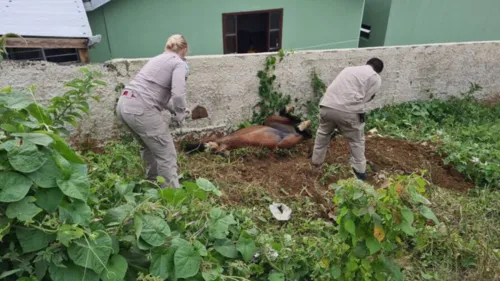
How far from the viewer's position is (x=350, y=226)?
1853 millimetres

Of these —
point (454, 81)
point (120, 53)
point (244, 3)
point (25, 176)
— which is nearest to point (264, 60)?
point (244, 3)

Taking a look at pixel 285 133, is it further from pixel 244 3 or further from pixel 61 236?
pixel 61 236

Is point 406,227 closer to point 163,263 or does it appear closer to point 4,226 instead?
point 163,263

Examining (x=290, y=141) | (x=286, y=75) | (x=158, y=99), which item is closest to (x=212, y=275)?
(x=158, y=99)

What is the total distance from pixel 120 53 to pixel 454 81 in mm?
5715

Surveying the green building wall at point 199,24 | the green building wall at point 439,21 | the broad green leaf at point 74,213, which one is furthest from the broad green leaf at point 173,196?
the green building wall at point 439,21

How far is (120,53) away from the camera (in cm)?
623

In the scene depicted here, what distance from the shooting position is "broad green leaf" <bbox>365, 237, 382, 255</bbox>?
1854 mm

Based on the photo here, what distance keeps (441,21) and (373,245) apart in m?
7.81

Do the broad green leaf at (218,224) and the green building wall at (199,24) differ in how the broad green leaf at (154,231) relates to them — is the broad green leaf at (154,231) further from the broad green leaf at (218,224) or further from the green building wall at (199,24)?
the green building wall at (199,24)

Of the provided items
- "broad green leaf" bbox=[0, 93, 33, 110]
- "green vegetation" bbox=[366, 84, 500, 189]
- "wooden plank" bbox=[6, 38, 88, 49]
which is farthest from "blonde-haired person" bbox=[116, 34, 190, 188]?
"green vegetation" bbox=[366, 84, 500, 189]

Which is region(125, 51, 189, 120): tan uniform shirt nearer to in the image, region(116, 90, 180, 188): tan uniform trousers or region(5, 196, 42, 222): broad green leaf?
region(116, 90, 180, 188): tan uniform trousers

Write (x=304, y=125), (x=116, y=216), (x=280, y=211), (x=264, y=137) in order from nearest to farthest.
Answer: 1. (x=116, y=216)
2. (x=280, y=211)
3. (x=264, y=137)
4. (x=304, y=125)

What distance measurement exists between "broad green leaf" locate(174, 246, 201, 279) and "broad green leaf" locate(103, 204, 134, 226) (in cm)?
28
